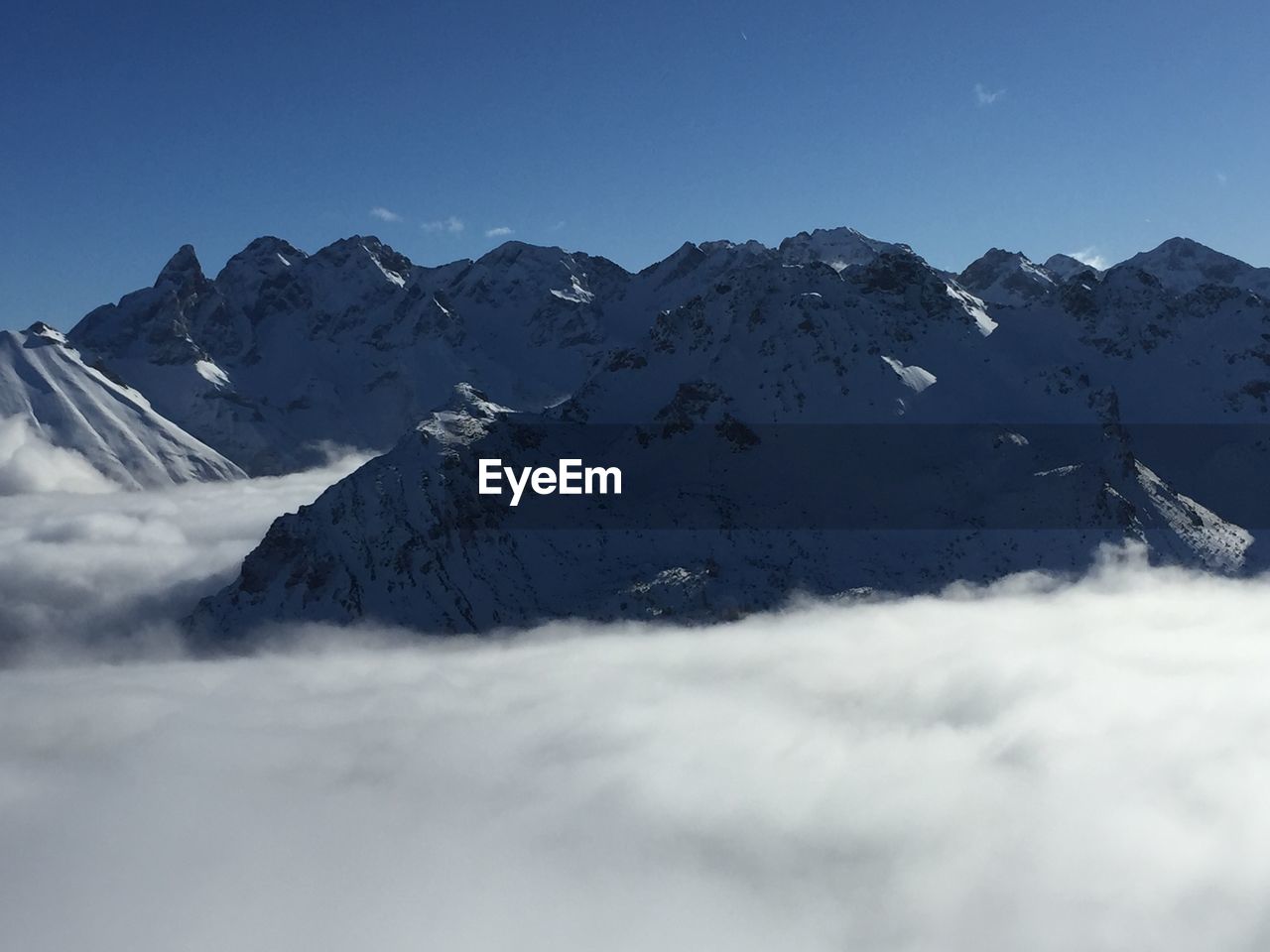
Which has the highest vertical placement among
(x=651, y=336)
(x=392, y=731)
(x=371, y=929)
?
(x=651, y=336)

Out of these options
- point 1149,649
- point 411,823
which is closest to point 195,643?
point 411,823

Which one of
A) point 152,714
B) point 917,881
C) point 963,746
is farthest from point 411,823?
point 963,746

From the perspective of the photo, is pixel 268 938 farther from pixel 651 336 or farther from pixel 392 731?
pixel 651 336

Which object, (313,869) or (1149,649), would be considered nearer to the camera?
(313,869)

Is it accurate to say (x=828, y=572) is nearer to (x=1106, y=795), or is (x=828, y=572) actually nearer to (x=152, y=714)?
(x=1106, y=795)

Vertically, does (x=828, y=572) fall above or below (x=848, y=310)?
below

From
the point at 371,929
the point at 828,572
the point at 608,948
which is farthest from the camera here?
the point at 828,572

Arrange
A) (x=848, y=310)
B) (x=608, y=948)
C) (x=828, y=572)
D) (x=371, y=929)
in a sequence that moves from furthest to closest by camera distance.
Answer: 1. (x=848, y=310)
2. (x=828, y=572)
3. (x=371, y=929)
4. (x=608, y=948)
